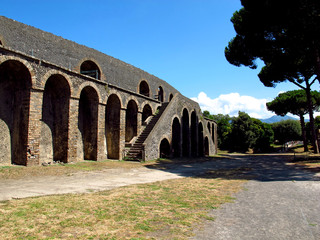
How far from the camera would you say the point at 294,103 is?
28703mm

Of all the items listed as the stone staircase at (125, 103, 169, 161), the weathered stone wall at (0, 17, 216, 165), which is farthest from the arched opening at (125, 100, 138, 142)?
the stone staircase at (125, 103, 169, 161)

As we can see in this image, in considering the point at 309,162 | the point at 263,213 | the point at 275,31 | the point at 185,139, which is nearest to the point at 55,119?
the point at 263,213

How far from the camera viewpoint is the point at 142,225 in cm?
308

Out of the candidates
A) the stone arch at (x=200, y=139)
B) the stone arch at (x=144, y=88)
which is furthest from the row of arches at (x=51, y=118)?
the stone arch at (x=200, y=139)

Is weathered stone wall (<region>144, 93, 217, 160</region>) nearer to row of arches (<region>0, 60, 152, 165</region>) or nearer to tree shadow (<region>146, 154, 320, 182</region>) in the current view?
tree shadow (<region>146, 154, 320, 182</region>)

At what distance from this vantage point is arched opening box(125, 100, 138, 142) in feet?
53.8

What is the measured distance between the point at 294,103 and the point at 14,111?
3030 cm

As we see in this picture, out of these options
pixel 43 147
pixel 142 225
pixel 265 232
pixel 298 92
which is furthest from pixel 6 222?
pixel 298 92

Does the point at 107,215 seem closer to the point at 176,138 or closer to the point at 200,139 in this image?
the point at 176,138

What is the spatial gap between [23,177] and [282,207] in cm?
733

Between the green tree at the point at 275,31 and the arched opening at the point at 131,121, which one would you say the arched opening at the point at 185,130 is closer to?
the arched opening at the point at 131,121

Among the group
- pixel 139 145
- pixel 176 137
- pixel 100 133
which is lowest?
pixel 139 145

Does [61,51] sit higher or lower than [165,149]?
higher

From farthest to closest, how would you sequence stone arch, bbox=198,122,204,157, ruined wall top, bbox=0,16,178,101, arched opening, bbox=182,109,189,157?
stone arch, bbox=198,122,204,157 < arched opening, bbox=182,109,189,157 < ruined wall top, bbox=0,16,178,101
